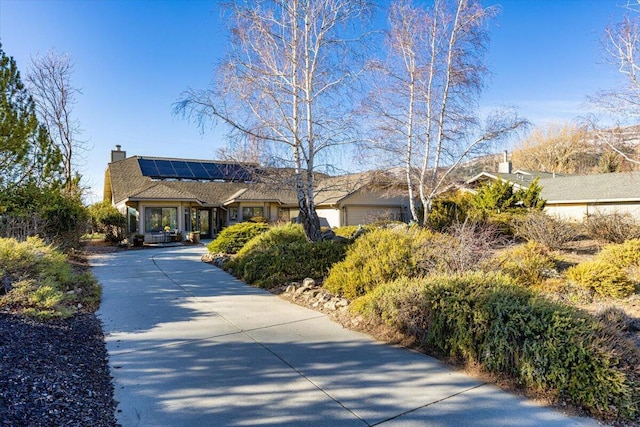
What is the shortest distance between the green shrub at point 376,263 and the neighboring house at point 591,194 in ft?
37.8

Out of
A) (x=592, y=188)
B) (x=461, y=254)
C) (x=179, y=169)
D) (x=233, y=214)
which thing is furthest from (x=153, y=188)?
(x=592, y=188)

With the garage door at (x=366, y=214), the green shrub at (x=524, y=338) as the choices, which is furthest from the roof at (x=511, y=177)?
the green shrub at (x=524, y=338)

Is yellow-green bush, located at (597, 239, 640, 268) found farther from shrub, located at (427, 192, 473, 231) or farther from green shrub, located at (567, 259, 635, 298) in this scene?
shrub, located at (427, 192, 473, 231)

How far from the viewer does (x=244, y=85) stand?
9.00m

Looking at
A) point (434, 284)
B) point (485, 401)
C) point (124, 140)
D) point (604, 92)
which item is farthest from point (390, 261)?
point (124, 140)

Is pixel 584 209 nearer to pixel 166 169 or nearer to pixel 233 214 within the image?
pixel 233 214

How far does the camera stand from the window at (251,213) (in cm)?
2339

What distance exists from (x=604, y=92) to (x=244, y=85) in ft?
32.5

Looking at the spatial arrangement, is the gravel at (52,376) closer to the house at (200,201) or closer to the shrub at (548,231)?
the shrub at (548,231)

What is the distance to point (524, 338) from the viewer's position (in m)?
3.79

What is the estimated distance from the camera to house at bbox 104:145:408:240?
20.8 meters

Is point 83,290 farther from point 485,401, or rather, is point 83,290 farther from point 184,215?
point 184,215

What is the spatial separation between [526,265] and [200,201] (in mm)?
18709

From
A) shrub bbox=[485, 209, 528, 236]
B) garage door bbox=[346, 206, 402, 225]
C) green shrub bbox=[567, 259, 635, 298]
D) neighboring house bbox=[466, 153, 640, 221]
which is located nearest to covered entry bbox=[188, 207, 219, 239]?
garage door bbox=[346, 206, 402, 225]
